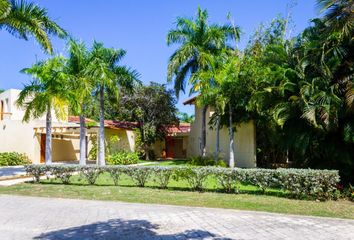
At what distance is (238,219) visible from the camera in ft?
27.2

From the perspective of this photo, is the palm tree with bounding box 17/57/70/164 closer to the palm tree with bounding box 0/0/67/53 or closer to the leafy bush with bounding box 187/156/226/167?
the palm tree with bounding box 0/0/67/53

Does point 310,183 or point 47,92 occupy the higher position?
point 47,92

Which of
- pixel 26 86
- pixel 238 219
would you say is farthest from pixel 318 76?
pixel 26 86

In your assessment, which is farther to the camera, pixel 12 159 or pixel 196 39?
pixel 12 159

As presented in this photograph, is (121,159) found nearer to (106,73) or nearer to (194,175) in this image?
(106,73)

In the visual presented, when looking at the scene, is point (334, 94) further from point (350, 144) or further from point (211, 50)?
point (211, 50)

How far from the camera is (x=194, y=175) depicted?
1216 centimetres

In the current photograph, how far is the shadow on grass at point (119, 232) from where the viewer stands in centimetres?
686

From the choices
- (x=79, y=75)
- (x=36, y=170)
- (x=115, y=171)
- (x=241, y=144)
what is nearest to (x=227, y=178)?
(x=115, y=171)

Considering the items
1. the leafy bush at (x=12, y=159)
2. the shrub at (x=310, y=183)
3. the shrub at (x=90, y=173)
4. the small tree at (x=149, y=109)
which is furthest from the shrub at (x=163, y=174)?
the small tree at (x=149, y=109)

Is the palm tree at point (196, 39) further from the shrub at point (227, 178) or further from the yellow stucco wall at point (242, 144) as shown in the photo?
the shrub at point (227, 178)

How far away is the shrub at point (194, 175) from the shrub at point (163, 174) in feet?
0.96

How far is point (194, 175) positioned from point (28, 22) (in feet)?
30.6

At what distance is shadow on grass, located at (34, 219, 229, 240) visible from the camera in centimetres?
686
